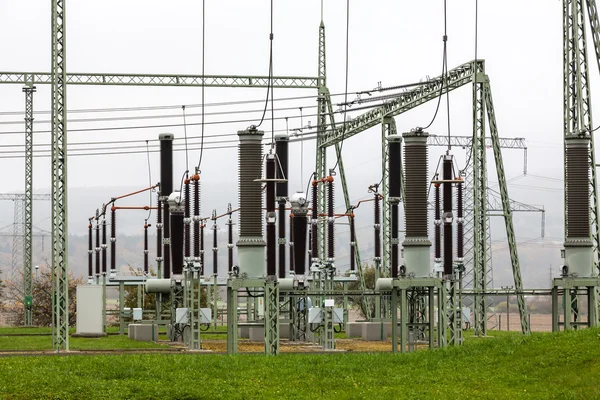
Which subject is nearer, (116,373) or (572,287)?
(116,373)

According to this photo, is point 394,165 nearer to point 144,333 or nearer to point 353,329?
point 144,333

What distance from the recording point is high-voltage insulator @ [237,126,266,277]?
107 ft

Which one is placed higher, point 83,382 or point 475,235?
point 475,235

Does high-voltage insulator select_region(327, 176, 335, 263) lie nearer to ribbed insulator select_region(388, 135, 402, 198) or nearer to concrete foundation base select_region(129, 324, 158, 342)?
ribbed insulator select_region(388, 135, 402, 198)

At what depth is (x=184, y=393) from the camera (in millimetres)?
23219

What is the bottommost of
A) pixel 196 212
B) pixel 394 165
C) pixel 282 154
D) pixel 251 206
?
pixel 251 206

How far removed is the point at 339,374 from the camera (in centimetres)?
2556

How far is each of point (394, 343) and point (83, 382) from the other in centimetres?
1342

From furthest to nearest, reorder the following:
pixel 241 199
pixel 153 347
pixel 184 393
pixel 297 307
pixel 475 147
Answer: pixel 297 307
pixel 475 147
pixel 153 347
pixel 241 199
pixel 184 393

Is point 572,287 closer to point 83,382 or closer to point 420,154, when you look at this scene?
point 420,154

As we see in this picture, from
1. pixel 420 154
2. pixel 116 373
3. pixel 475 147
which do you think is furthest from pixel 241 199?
pixel 475 147

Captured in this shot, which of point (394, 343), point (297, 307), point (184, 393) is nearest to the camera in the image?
point (184, 393)

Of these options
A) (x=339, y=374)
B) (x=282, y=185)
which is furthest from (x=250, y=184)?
(x=339, y=374)

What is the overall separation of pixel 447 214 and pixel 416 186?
5.43 ft
